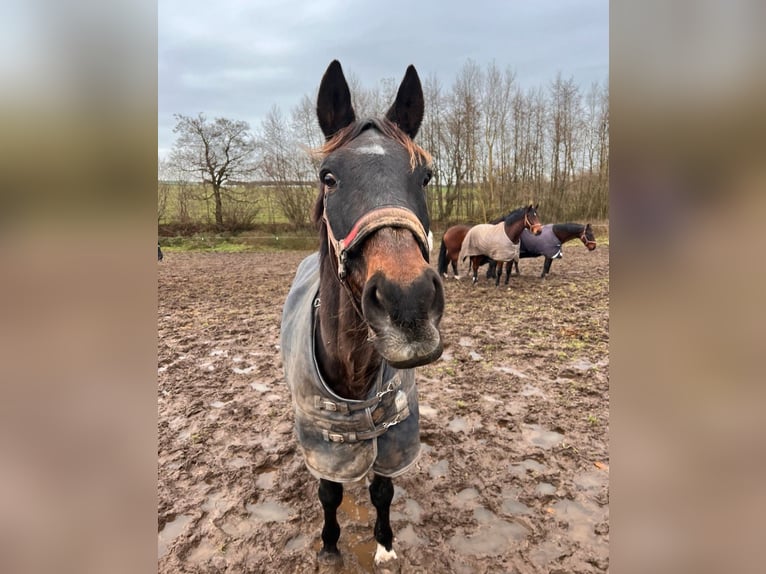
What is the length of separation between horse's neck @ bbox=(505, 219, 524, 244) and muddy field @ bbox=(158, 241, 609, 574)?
14.3 feet

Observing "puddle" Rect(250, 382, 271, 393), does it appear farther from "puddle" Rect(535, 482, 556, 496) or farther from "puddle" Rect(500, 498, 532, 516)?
"puddle" Rect(535, 482, 556, 496)

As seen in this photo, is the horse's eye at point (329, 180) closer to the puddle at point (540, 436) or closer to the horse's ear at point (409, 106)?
the horse's ear at point (409, 106)

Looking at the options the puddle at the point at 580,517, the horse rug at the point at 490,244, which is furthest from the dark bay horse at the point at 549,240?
the puddle at the point at 580,517

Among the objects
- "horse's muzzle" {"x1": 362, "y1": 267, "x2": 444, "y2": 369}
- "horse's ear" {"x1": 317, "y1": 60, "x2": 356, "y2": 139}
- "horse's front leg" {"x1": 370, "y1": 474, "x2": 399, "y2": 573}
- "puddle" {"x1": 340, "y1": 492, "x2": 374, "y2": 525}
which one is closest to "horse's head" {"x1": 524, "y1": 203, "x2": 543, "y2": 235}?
"puddle" {"x1": 340, "y1": 492, "x2": 374, "y2": 525}

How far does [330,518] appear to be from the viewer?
2727 mm

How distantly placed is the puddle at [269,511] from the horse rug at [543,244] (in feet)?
37.2

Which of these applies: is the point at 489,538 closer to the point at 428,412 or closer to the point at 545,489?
the point at 545,489

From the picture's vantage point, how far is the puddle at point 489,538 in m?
2.83

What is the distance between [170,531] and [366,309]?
9.59 ft

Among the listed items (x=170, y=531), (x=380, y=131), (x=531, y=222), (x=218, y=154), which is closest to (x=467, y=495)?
(x=170, y=531)
